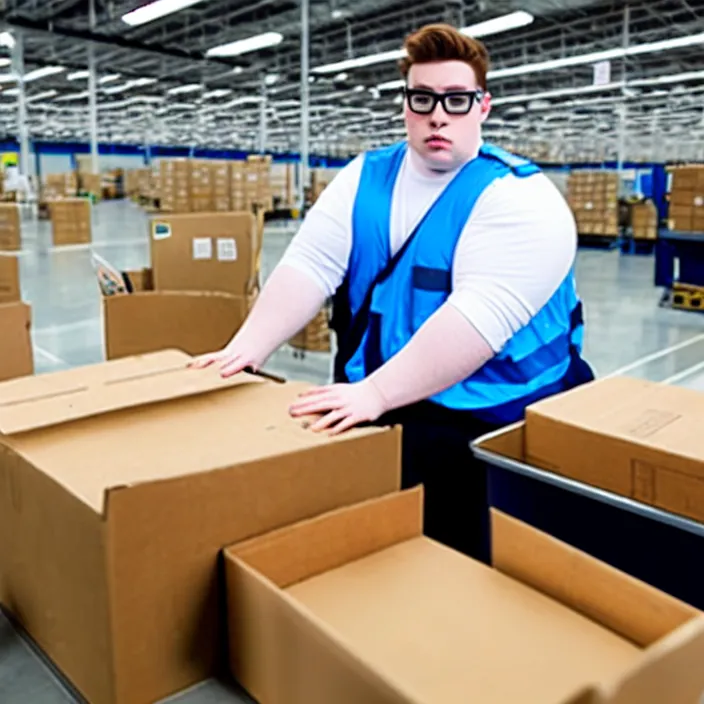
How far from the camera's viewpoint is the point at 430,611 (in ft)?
2.66

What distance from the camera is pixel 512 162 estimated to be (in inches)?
56.6

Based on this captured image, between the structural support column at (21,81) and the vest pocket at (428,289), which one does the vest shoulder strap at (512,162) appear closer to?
the vest pocket at (428,289)

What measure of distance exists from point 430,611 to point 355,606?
78 mm

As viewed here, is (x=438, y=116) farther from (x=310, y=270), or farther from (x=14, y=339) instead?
(x=14, y=339)

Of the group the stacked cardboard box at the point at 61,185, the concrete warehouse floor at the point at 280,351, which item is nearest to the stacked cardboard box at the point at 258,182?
the concrete warehouse floor at the point at 280,351

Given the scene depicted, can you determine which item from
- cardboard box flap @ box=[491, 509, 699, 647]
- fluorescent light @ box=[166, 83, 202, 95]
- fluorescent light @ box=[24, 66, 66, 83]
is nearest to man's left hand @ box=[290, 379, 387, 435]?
cardboard box flap @ box=[491, 509, 699, 647]

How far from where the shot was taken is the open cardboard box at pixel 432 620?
2.07 ft

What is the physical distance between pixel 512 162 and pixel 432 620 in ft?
3.02

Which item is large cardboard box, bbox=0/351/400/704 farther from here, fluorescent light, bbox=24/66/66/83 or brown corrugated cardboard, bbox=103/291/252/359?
fluorescent light, bbox=24/66/66/83

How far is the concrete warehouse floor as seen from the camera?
34.7 inches

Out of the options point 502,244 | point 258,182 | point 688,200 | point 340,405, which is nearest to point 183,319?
point 502,244

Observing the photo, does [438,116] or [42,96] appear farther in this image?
[42,96]

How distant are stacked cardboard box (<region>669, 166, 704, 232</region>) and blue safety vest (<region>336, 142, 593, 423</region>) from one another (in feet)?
21.1

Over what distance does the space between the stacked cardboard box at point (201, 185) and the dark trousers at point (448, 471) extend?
462 inches
